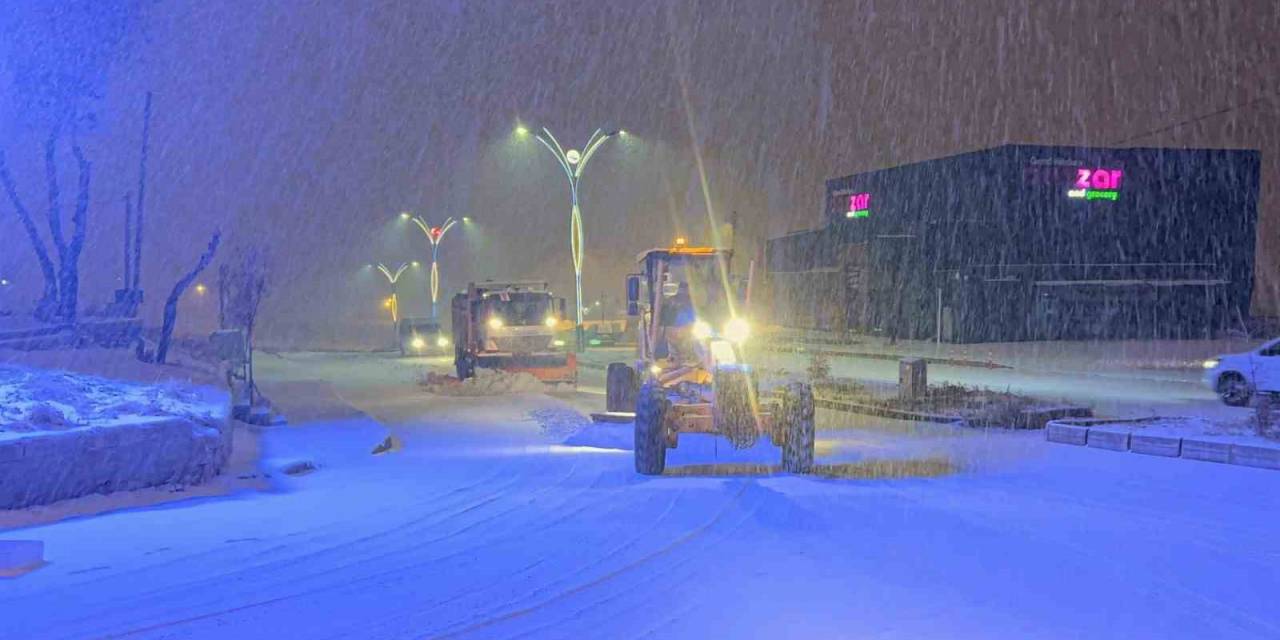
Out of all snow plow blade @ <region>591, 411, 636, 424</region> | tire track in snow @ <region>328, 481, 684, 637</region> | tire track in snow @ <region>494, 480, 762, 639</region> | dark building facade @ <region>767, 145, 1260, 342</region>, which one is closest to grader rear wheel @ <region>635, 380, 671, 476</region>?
tire track in snow @ <region>328, 481, 684, 637</region>

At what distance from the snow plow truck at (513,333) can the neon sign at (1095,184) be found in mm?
31638

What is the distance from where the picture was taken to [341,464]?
13.8 metres

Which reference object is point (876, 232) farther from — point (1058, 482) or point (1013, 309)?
point (1058, 482)

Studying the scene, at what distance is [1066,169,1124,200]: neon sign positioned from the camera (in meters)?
50.5

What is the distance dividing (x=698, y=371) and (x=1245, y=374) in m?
11.8

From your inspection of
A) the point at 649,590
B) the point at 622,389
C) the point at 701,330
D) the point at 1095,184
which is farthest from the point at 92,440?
the point at 1095,184

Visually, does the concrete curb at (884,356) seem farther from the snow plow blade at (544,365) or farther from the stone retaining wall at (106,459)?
the stone retaining wall at (106,459)

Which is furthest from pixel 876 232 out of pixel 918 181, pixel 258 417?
pixel 258 417

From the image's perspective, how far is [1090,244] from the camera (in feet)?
165

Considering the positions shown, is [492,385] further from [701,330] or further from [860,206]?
[860,206]

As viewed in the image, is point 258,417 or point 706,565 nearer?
point 706,565

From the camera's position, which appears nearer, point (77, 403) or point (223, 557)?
point (223, 557)

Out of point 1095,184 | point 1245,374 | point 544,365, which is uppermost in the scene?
point 1095,184

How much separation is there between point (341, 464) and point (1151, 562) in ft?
32.4
